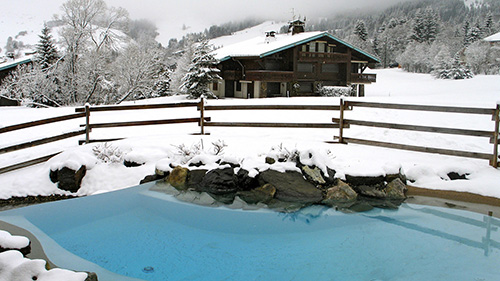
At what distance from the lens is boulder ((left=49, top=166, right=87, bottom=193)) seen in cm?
737

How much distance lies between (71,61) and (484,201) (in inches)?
1283

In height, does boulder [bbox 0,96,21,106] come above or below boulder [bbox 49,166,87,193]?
above

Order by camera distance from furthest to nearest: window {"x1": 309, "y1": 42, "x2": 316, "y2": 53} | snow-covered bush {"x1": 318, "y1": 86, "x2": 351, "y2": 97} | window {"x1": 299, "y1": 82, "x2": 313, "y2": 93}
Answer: window {"x1": 299, "y1": 82, "x2": 313, "y2": 93} → window {"x1": 309, "y1": 42, "x2": 316, "y2": 53} → snow-covered bush {"x1": 318, "y1": 86, "x2": 351, "y2": 97}

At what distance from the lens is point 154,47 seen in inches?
1561

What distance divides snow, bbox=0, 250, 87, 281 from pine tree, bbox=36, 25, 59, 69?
33988 mm

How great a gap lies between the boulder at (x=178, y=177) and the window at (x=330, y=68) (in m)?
32.6

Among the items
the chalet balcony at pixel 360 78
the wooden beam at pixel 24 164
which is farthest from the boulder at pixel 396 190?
the chalet balcony at pixel 360 78

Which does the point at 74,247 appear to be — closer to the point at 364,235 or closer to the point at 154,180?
the point at 154,180

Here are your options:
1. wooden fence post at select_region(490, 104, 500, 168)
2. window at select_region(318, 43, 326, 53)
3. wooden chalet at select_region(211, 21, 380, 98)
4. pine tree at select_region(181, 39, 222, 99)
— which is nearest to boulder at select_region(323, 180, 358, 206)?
wooden fence post at select_region(490, 104, 500, 168)

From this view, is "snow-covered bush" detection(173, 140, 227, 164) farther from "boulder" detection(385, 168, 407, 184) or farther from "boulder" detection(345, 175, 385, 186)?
"boulder" detection(385, 168, 407, 184)

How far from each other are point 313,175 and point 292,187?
565 millimetres

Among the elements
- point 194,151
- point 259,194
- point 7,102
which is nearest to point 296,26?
point 7,102

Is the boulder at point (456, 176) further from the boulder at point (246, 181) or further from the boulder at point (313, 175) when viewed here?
the boulder at point (246, 181)

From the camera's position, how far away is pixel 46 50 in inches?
1331
